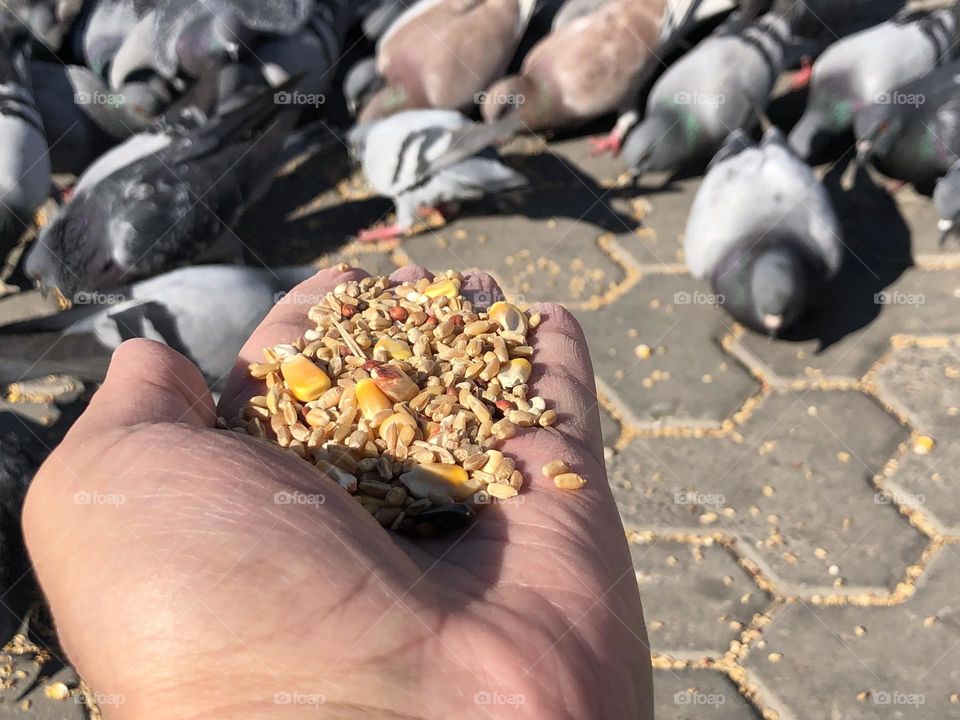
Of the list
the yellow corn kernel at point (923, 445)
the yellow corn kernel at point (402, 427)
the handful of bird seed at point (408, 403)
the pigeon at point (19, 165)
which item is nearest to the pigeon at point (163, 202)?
the pigeon at point (19, 165)

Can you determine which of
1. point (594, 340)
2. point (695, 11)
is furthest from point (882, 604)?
point (695, 11)

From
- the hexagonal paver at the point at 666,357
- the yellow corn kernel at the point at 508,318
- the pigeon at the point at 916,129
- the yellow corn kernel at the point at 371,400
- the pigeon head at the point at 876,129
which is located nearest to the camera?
the yellow corn kernel at the point at 371,400

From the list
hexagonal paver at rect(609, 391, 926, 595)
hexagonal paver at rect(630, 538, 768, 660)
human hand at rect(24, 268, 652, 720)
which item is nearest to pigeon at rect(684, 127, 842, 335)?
hexagonal paver at rect(609, 391, 926, 595)

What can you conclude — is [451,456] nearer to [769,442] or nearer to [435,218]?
→ [769,442]

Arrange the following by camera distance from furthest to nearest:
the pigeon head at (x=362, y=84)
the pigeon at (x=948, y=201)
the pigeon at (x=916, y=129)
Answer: the pigeon head at (x=362, y=84) → the pigeon at (x=916, y=129) → the pigeon at (x=948, y=201)

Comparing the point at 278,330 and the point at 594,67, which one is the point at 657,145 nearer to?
the point at 594,67

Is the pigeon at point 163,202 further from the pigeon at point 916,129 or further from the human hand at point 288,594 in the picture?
the pigeon at point 916,129
